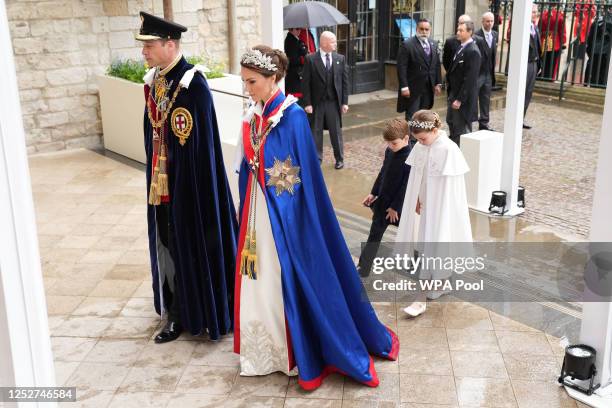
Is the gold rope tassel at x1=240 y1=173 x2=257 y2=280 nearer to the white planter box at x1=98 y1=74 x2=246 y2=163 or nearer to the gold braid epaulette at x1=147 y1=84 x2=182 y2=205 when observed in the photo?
the gold braid epaulette at x1=147 y1=84 x2=182 y2=205

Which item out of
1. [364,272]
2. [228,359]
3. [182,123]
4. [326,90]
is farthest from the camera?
[326,90]

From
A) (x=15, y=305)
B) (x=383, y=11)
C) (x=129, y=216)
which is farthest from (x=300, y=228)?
(x=383, y=11)

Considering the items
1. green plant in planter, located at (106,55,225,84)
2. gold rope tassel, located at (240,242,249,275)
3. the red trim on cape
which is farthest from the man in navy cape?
green plant in planter, located at (106,55,225,84)

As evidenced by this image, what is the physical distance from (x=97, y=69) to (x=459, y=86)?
455 cm

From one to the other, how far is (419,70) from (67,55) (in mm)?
4355

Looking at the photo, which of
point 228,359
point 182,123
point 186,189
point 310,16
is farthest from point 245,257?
point 310,16

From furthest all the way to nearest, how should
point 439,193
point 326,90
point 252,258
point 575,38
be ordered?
point 575,38, point 326,90, point 439,193, point 252,258

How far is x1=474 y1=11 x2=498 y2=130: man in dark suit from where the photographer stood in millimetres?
9641

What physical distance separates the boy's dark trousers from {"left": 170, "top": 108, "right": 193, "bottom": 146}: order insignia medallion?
1614 millimetres

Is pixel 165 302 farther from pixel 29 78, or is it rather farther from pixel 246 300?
pixel 29 78

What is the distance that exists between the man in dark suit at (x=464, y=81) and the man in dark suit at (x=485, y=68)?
685 mm

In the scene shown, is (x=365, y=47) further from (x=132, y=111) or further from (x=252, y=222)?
(x=252, y=222)

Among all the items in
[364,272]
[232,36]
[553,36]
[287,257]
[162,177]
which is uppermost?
[232,36]

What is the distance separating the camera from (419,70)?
9039mm
